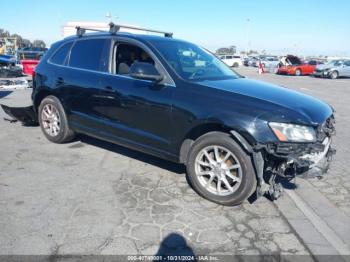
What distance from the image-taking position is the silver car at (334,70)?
2755cm

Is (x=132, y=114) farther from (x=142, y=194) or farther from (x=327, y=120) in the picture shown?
(x=327, y=120)

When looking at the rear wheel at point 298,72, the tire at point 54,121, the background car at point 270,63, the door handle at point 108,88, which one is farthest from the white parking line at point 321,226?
the background car at point 270,63

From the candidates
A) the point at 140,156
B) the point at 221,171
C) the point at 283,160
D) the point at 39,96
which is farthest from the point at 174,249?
the point at 39,96

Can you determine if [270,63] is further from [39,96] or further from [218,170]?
[218,170]

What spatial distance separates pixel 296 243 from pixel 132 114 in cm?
249

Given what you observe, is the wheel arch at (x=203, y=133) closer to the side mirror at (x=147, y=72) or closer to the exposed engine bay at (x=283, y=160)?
the exposed engine bay at (x=283, y=160)

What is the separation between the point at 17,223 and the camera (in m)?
3.26

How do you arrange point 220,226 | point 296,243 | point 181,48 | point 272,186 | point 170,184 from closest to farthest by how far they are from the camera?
point 296,243, point 220,226, point 272,186, point 170,184, point 181,48

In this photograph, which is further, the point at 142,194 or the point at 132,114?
the point at 132,114

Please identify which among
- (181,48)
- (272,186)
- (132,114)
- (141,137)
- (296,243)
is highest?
(181,48)

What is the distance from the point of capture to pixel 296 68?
98.7ft

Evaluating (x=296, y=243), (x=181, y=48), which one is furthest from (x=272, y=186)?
(x=181, y=48)

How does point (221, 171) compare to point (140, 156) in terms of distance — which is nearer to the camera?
point (221, 171)

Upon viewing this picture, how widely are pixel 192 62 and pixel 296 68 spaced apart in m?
28.0
